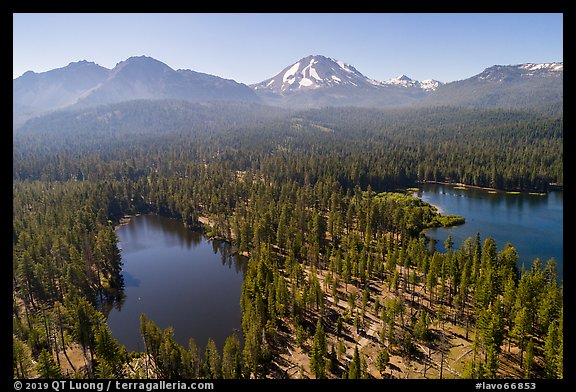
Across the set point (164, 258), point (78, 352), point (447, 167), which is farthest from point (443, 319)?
point (447, 167)

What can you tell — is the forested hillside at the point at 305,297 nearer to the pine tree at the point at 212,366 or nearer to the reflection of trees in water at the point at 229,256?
the pine tree at the point at 212,366

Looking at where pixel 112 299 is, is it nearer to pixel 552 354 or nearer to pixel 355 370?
pixel 355 370

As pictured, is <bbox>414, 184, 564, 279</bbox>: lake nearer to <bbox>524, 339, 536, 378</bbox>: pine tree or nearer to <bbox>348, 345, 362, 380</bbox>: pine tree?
<bbox>524, 339, 536, 378</bbox>: pine tree

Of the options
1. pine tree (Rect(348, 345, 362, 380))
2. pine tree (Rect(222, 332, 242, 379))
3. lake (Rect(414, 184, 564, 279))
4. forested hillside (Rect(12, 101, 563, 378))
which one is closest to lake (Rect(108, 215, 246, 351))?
forested hillside (Rect(12, 101, 563, 378))

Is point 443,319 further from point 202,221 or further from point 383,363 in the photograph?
point 202,221

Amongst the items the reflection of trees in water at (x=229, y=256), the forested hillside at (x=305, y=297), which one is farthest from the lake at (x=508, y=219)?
the reflection of trees in water at (x=229, y=256)

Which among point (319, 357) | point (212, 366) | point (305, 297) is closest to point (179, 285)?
point (305, 297)
